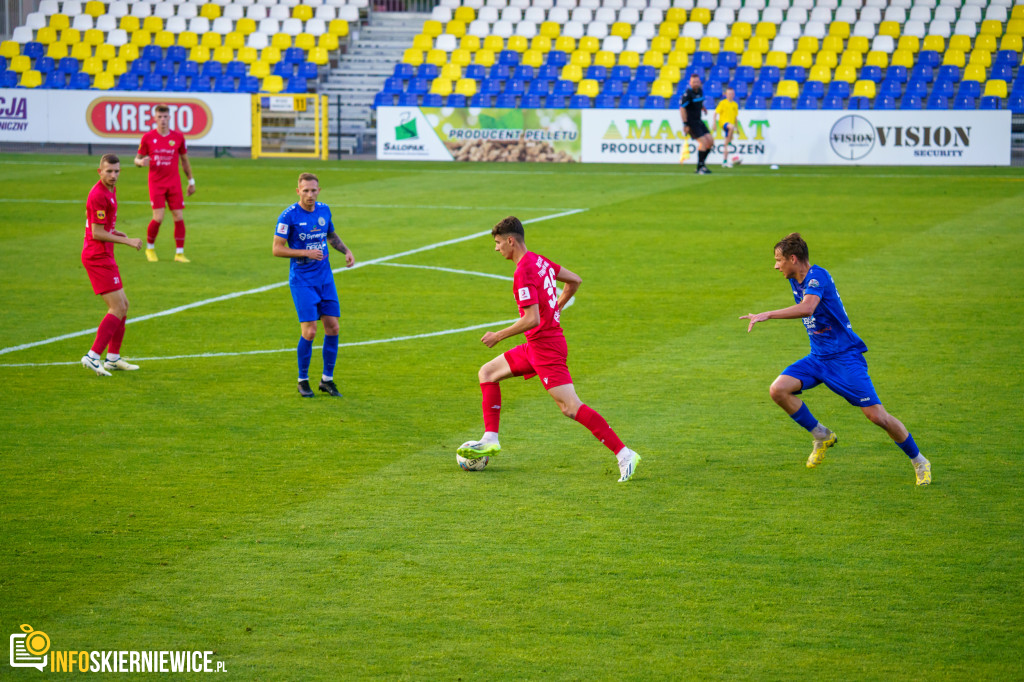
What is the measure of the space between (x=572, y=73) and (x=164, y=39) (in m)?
14.4

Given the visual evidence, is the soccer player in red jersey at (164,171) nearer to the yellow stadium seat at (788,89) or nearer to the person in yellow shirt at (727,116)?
the person in yellow shirt at (727,116)

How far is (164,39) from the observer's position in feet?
138

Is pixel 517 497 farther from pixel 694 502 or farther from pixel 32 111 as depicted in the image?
pixel 32 111

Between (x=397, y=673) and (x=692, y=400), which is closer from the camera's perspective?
(x=397, y=673)

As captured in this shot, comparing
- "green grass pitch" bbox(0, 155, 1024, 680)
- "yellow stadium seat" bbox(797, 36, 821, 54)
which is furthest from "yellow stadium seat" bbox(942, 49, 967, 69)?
"green grass pitch" bbox(0, 155, 1024, 680)

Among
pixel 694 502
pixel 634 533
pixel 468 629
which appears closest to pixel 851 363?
pixel 694 502

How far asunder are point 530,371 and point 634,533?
1.70 m

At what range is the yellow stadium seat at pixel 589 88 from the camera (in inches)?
1458

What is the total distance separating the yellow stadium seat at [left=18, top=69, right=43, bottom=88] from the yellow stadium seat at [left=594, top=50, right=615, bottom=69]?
18.1 metres

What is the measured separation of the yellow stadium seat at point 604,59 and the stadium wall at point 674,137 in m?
5.28

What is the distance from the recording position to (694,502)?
7.64 meters

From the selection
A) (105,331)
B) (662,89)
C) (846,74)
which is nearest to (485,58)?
(662,89)

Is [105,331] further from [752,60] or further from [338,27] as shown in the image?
[338,27]

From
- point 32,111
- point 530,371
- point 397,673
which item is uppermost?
point 32,111
